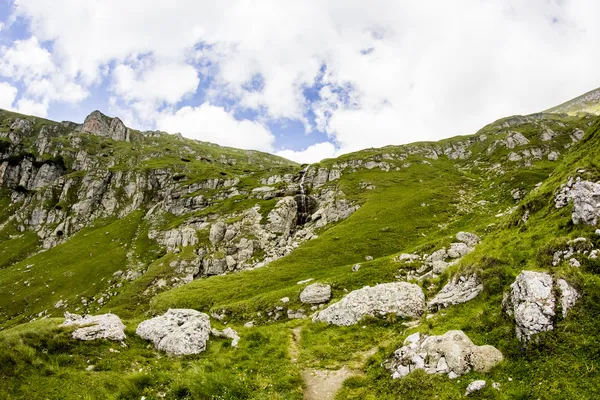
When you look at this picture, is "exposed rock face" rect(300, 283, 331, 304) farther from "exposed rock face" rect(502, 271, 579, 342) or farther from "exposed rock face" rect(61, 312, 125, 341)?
"exposed rock face" rect(502, 271, 579, 342)

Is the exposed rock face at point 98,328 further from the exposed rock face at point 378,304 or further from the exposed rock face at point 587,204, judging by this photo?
the exposed rock face at point 587,204

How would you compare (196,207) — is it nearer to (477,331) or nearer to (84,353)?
(84,353)

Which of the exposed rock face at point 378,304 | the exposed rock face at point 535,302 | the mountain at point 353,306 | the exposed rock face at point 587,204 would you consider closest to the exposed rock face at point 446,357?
the mountain at point 353,306

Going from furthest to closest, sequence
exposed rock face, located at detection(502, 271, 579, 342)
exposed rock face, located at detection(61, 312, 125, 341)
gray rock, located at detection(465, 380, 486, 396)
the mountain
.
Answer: exposed rock face, located at detection(61, 312, 125, 341) < the mountain < exposed rock face, located at detection(502, 271, 579, 342) < gray rock, located at detection(465, 380, 486, 396)

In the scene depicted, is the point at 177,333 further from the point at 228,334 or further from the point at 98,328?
the point at 98,328

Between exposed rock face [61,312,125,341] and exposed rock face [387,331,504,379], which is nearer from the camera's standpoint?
exposed rock face [387,331,504,379]

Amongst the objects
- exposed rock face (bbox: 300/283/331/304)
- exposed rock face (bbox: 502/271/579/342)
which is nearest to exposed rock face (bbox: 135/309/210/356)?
exposed rock face (bbox: 300/283/331/304)

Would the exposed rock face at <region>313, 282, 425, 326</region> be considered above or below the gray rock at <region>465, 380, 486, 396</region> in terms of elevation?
below

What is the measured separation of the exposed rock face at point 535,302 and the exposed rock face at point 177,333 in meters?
18.9

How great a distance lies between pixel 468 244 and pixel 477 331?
28.0 m

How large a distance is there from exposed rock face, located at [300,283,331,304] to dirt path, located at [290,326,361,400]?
1780 cm

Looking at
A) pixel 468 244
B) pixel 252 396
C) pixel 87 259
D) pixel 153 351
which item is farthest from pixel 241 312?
pixel 87 259

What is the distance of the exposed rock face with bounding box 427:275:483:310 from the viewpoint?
1919 cm

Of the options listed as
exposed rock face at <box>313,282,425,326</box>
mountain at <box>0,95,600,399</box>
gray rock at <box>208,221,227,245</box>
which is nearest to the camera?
mountain at <box>0,95,600,399</box>
